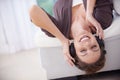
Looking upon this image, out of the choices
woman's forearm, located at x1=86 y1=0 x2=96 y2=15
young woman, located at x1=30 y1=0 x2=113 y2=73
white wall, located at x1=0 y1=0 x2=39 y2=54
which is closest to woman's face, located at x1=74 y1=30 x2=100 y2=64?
young woman, located at x1=30 y1=0 x2=113 y2=73

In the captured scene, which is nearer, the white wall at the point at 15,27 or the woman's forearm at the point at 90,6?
the woman's forearm at the point at 90,6

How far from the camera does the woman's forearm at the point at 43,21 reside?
52.9 inches

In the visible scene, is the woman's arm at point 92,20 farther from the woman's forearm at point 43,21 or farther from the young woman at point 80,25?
the woman's forearm at point 43,21

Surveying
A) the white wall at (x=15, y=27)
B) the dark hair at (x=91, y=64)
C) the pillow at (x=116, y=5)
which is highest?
the pillow at (x=116, y=5)

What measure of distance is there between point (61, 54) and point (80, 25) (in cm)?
20

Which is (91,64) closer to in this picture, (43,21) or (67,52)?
(67,52)

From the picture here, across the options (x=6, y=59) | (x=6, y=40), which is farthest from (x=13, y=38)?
(x=6, y=59)

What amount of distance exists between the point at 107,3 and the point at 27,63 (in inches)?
23.9

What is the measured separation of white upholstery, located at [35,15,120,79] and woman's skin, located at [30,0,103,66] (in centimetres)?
5

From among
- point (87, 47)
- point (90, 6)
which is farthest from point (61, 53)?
point (90, 6)

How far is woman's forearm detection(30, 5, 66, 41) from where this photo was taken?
1.34 meters

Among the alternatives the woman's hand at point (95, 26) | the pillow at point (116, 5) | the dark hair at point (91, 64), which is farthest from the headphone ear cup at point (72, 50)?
the pillow at point (116, 5)

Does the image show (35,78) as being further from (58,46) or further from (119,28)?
(119,28)

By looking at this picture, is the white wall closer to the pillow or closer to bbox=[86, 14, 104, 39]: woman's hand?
bbox=[86, 14, 104, 39]: woman's hand
